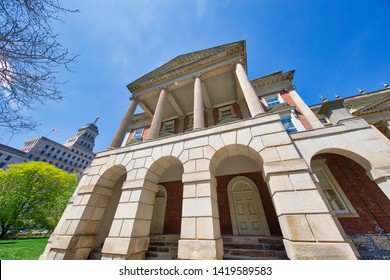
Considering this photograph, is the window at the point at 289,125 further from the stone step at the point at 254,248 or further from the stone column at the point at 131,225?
the stone column at the point at 131,225

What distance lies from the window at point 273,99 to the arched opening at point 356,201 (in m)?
5.60

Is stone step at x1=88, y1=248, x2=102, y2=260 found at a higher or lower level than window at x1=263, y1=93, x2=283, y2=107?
lower

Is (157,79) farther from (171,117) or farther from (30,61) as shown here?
(30,61)

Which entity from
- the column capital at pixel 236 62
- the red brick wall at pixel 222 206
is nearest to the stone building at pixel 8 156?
the red brick wall at pixel 222 206

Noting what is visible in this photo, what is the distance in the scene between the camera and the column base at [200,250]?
159 inches

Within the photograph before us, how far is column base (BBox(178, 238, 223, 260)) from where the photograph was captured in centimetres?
404

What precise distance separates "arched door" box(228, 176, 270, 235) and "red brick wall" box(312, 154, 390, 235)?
3.64 m

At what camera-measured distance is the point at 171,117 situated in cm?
1546

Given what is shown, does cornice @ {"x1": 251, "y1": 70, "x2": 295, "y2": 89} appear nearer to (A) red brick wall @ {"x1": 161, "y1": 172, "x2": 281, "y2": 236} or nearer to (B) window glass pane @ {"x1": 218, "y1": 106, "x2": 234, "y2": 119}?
(B) window glass pane @ {"x1": 218, "y1": 106, "x2": 234, "y2": 119}

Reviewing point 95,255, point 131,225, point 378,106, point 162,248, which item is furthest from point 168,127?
point 378,106

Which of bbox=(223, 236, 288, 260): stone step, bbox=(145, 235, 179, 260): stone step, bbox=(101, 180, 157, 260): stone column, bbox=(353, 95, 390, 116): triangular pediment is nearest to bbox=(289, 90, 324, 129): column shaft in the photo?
bbox=(223, 236, 288, 260): stone step

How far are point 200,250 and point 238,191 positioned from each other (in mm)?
5391

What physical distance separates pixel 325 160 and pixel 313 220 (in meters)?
6.31
